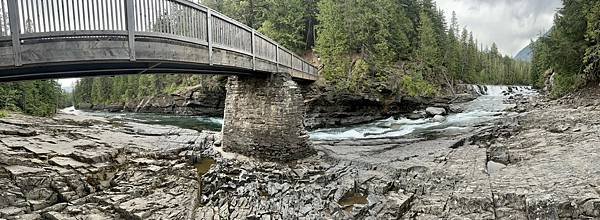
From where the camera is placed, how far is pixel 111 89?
7656 cm

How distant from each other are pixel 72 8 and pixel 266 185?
6.72m

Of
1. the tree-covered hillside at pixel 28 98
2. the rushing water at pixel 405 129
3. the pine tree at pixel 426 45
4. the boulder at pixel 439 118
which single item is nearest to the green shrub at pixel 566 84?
the rushing water at pixel 405 129

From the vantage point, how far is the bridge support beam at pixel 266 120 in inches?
550

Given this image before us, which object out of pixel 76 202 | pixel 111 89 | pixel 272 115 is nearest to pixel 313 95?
pixel 272 115

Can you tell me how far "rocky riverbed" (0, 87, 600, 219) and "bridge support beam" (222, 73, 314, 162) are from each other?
0.72 m

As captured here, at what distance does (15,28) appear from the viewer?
5348 millimetres

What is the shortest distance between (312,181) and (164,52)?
5.86 m

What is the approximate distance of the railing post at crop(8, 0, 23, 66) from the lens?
17.4ft

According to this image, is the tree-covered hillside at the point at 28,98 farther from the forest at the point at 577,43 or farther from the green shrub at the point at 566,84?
the green shrub at the point at 566,84

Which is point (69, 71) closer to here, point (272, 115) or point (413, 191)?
point (272, 115)

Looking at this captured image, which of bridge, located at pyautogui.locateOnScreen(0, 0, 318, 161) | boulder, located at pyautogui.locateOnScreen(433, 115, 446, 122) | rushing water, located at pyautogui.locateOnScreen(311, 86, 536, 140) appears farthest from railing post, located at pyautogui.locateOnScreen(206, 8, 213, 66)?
boulder, located at pyautogui.locateOnScreen(433, 115, 446, 122)

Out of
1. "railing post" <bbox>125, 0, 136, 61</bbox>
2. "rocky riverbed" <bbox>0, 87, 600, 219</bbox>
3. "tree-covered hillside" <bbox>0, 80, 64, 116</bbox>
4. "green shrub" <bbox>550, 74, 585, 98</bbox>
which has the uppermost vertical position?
"railing post" <bbox>125, 0, 136, 61</bbox>

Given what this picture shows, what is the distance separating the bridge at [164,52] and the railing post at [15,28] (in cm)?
1

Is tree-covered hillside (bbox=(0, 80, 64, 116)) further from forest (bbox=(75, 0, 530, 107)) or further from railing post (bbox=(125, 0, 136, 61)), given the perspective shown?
railing post (bbox=(125, 0, 136, 61))
